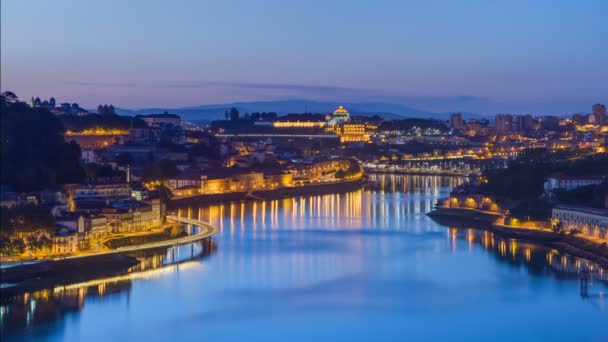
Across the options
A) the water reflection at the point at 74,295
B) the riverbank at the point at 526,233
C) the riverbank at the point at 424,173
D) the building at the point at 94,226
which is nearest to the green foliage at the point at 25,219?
the building at the point at 94,226

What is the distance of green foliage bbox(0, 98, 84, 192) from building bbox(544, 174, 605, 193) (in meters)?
5.51

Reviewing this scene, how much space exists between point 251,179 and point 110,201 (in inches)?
271

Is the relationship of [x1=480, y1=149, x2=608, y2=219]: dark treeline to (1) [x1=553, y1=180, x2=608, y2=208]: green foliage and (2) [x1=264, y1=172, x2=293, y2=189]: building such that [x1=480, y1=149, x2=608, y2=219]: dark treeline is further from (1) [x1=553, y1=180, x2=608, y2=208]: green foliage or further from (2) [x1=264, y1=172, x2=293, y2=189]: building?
(2) [x1=264, y1=172, x2=293, y2=189]: building

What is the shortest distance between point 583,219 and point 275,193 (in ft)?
24.3

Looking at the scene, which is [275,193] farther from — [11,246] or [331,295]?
[331,295]

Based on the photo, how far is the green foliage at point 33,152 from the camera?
10200 mm

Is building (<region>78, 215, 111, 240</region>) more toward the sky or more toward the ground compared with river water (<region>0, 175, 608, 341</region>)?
more toward the sky

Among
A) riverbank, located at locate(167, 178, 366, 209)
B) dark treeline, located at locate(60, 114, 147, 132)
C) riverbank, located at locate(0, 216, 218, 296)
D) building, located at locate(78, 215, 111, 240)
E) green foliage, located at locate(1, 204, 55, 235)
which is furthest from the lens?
dark treeline, located at locate(60, 114, 147, 132)

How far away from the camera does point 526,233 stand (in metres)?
10.3

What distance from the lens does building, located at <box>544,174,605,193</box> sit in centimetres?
1270

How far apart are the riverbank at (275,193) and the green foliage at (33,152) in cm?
228

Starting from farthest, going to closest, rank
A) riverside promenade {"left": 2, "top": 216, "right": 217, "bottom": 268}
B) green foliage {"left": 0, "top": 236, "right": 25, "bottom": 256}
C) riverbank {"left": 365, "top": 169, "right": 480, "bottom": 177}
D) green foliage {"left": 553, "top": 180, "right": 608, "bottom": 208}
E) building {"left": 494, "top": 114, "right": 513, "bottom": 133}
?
building {"left": 494, "top": 114, "right": 513, "bottom": 133} < riverbank {"left": 365, "top": 169, "right": 480, "bottom": 177} < green foliage {"left": 553, "top": 180, "right": 608, "bottom": 208} < riverside promenade {"left": 2, "top": 216, "right": 217, "bottom": 268} < green foliage {"left": 0, "top": 236, "right": 25, "bottom": 256}

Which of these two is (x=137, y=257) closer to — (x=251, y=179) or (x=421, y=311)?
(x=421, y=311)

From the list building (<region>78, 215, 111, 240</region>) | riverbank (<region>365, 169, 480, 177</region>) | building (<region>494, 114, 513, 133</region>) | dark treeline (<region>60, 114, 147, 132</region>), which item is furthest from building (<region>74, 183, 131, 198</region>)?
building (<region>494, 114, 513, 133</region>)
